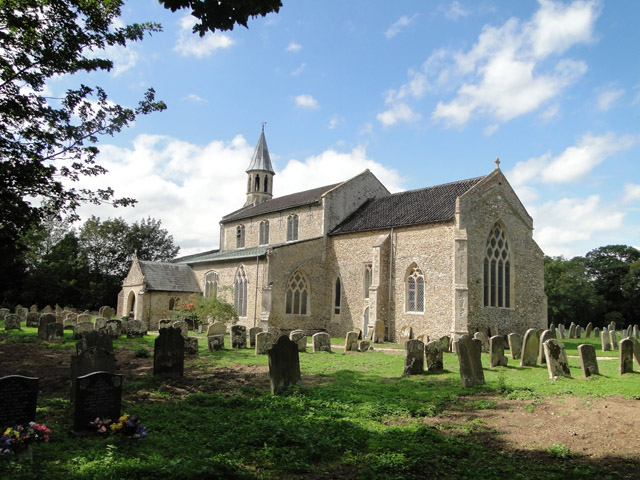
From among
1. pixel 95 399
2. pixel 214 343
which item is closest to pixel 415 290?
pixel 214 343

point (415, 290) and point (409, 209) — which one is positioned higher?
point (409, 209)

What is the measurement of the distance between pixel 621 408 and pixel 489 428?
3.29 metres

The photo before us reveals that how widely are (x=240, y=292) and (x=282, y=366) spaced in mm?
20812

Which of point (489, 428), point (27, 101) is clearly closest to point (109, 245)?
point (27, 101)

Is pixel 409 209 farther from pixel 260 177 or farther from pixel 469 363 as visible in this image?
pixel 260 177

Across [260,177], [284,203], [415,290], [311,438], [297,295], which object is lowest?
[311,438]

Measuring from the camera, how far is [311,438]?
6.69m

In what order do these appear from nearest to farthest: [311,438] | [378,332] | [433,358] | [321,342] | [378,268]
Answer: [311,438] → [433,358] → [321,342] → [378,332] → [378,268]

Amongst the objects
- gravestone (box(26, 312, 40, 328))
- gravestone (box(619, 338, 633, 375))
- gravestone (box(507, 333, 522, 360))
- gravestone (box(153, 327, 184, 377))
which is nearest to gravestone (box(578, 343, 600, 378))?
gravestone (box(619, 338, 633, 375))

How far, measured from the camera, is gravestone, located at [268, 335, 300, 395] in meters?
10.2

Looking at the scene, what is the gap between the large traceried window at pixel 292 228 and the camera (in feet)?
108

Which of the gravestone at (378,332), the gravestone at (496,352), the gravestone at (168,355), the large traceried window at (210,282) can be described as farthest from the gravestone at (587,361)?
the large traceried window at (210,282)

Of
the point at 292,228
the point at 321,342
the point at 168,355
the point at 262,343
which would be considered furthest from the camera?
the point at 292,228

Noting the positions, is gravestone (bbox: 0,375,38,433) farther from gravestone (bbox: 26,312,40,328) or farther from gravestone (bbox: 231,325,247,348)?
gravestone (bbox: 26,312,40,328)
